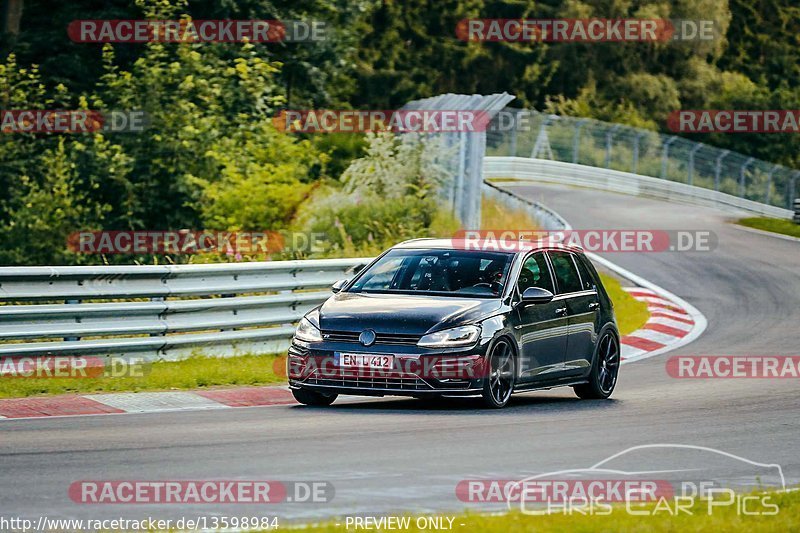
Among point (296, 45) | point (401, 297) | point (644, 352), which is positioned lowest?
point (644, 352)

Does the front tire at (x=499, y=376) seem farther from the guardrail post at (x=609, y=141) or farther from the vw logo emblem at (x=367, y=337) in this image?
the guardrail post at (x=609, y=141)

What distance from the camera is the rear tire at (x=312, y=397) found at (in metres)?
13.6

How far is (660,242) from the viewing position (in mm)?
36094

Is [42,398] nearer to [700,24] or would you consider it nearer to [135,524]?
[135,524]

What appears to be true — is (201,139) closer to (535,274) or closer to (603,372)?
(603,372)

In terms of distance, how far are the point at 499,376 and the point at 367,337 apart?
1291 mm

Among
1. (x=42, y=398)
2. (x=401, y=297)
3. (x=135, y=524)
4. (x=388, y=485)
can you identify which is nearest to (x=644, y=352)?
(x=401, y=297)

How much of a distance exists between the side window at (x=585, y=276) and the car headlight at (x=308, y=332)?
3251 millimetres

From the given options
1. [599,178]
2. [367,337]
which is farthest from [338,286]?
[599,178]

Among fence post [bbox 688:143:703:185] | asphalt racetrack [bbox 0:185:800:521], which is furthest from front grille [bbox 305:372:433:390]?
fence post [bbox 688:143:703:185]

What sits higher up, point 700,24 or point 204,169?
point 700,24

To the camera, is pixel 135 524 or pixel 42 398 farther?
pixel 42 398

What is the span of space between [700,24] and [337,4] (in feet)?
130

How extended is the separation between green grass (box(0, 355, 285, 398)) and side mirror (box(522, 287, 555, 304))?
3.05 meters
